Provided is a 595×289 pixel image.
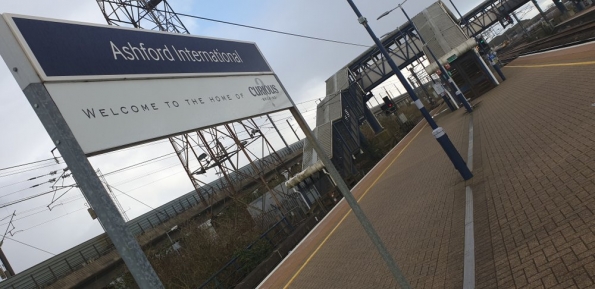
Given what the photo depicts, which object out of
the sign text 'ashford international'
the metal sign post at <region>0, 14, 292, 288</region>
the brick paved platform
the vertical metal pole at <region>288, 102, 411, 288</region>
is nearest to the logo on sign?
the sign text 'ashford international'

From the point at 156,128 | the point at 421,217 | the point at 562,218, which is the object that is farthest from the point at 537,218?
the point at 156,128

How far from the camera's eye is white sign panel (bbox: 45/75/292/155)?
2.50m

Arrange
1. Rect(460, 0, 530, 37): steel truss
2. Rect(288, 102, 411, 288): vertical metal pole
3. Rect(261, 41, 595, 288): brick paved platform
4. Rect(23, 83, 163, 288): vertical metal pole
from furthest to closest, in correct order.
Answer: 1. Rect(460, 0, 530, 37): steel truss
2. Rect(261, 41, 595, 288): brick paved platform
3. Rect(288, 102, 411, 288): vertical metal pole
4. Rect(23, 83, 163, 288): vertical metal pole

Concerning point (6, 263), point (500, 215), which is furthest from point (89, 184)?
point (6, 263)

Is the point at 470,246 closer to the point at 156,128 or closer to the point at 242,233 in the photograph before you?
the point at 156,128

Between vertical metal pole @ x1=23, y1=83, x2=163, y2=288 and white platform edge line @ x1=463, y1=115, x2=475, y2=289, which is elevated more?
vertical metal pole @ x1=23, y1=83, x2=163, y2=288

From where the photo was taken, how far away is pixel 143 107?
2.91 meters

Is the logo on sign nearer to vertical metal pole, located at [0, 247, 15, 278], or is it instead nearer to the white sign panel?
the white sign panel

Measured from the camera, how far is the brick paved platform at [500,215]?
5785 millimetres

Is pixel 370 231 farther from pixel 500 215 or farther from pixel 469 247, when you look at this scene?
pixel 500 215

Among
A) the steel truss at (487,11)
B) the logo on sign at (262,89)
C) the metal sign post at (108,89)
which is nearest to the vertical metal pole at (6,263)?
the logo on sign at (262,89)

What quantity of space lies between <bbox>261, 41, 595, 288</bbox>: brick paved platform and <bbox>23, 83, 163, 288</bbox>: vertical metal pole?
4.58 m

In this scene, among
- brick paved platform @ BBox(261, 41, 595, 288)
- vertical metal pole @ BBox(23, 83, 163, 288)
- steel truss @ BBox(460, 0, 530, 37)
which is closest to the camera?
vertical metal pole @ BBox(23, 83, 163, 288)

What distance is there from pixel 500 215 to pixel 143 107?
7.04m
